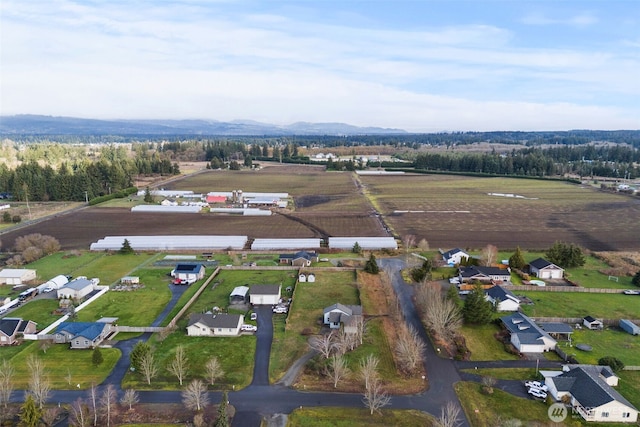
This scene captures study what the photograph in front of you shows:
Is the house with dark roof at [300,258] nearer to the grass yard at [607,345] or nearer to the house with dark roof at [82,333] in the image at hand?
the house with dark roof at [82,333]

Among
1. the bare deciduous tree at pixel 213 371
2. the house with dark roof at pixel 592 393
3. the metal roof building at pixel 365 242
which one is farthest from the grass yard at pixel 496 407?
the metal roof building at pixel 365 242

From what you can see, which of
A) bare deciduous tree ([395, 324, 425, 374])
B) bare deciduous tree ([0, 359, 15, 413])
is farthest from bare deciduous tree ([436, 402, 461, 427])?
bare deciduous tree ([0, 359, 15, 413])

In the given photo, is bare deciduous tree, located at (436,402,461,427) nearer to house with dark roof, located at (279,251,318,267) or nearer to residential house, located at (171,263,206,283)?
house with dark roof, located at (279,251,318,267)

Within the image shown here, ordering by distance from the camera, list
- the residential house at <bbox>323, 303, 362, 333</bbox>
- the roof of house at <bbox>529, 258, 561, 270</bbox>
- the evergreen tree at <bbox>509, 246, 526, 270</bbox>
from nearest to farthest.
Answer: the residential house at <bbox>323, 303, 362, 333</bbox>
the roof of house at <bbox>529, 258, 561, 270</bbox>
the evergreen tree at <bbox>509, 246, 526, 270</bbox>

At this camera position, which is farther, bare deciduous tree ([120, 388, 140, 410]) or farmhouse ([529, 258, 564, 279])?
farmhouse ([529, 258, 564, 279])

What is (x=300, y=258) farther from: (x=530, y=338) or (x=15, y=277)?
(x=15, y=277)
